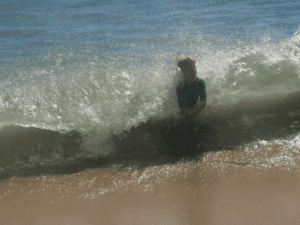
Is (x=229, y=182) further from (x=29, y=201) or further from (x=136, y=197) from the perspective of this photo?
(x=29, y=201)

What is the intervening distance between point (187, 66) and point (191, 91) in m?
0.31

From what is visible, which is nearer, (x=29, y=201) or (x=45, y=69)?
(x=29, y=201)

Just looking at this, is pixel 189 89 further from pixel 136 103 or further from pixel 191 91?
pixel 136 103

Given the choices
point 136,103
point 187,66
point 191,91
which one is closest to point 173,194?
point 191,91

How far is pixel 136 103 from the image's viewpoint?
334 cm

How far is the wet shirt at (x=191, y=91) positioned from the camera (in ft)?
8.40

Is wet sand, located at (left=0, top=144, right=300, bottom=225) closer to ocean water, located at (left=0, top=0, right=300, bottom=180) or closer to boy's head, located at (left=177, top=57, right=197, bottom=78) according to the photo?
ocean water, located at (left=0, top=0, right=300, bottom=180)

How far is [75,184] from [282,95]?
2.93 metres

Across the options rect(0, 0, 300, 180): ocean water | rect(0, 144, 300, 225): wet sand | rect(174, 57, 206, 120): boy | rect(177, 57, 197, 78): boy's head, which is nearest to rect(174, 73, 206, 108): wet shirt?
rect(174, 57, 206, 120): boy

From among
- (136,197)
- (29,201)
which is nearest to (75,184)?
(29,201)

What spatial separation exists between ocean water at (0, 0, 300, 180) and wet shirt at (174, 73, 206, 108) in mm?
406

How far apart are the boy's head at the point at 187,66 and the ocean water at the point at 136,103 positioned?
799 millimetres

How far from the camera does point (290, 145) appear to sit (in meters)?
2.68

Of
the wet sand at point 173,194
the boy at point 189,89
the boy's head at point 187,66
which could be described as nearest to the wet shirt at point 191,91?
the boy at point 189,89
